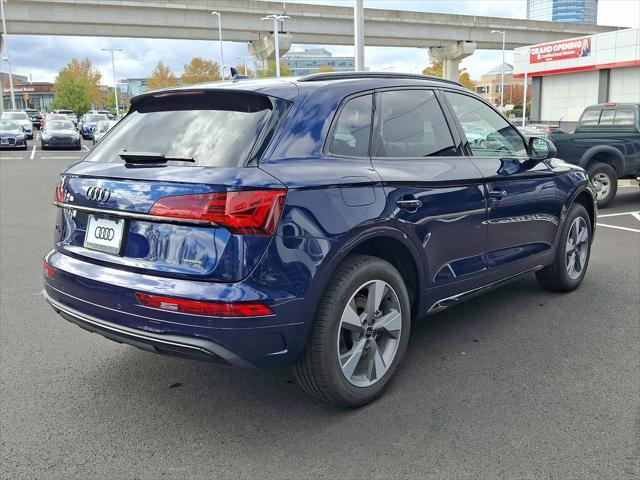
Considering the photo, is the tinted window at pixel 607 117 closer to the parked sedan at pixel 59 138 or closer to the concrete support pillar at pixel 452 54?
the parked sedan at pixel 59 138

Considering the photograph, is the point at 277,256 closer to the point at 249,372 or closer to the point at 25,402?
the point at 249,372

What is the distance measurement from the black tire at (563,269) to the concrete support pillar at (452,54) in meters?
51.7

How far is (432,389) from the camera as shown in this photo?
368 centimetres

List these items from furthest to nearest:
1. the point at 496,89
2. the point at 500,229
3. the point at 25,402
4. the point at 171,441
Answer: the point at 496,89 → the point at 500,229 → the point at 25,402 → the point at 171,441

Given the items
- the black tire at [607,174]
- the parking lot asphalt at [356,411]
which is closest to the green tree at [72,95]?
the black tire at [607,174]

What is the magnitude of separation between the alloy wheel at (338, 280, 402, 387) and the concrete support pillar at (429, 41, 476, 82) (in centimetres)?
5416

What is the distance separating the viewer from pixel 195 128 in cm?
327

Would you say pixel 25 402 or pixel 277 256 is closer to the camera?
pixel 277 256

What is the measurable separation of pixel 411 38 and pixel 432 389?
2058 inches

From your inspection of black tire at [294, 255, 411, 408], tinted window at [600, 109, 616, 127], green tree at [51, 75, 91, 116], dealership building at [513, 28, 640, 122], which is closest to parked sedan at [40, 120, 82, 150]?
tinted window at [600, 109, 616, 127]

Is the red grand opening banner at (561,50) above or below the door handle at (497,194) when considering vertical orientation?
above

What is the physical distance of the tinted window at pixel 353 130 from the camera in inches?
132

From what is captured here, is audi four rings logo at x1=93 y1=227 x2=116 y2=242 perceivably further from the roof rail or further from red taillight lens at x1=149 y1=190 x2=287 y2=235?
the roof rail

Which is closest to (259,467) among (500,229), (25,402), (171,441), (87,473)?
(171,441)
